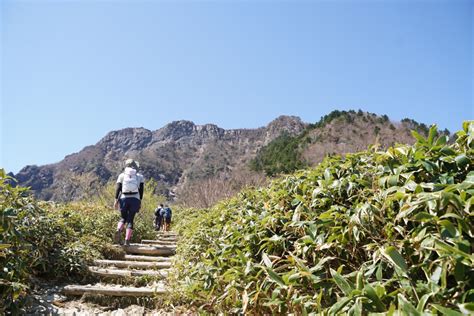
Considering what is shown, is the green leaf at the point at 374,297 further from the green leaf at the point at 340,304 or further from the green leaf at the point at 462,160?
the green leaf at the point at 462,160

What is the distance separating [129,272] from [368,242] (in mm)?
2954

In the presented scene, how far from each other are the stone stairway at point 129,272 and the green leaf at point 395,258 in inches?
93.4

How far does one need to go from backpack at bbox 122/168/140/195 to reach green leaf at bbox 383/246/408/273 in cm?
452

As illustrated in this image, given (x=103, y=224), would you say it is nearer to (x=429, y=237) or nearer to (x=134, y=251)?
(x=134, y=251)

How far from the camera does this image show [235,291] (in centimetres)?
189

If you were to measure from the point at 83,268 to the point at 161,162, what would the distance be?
259 feet

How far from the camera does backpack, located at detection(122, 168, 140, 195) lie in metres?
5.02

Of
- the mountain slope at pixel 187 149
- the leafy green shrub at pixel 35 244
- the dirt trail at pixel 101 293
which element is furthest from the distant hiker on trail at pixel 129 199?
the mountain slope at pixel 187 149

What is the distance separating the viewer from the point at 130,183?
5.02 m

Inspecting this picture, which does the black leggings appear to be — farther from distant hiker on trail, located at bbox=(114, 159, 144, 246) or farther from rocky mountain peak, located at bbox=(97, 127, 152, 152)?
rocky mountain peak, located at bbox=(97, 127, 152, 152)

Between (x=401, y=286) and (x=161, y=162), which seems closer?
(x=401, y=286)

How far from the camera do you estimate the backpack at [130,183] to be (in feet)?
16.5

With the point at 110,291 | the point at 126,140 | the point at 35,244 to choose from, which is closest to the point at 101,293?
the point at 110,291

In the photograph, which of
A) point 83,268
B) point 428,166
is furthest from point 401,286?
point 83,268
